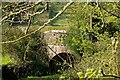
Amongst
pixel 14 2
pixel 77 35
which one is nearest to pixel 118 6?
pixel 14 2

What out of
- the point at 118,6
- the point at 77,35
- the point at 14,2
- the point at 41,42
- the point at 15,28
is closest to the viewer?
the point at 14,2

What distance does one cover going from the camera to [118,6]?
300 centimetres

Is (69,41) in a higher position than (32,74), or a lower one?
higher

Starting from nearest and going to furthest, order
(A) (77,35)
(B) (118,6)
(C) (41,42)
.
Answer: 1. (B) (118,6)
2. (A) (77,35)
3. (C) (41,42)

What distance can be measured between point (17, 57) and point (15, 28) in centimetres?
61

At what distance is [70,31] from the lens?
6.29m

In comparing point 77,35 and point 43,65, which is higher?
point 77,35

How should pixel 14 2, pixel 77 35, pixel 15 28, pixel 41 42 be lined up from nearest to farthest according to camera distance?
pixel 14 2
pixel 77 35
pixel 15 28
pixel 41 42

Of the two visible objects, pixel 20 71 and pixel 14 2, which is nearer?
pixel 14 2

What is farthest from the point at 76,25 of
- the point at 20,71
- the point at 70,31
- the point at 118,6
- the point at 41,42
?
the point at 118,6

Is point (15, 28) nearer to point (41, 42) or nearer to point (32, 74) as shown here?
point (41, 42)

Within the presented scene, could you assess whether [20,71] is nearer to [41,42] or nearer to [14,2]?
[41,42]

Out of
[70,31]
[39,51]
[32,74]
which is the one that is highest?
[70,31]

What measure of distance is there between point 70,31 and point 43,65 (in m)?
1.11
